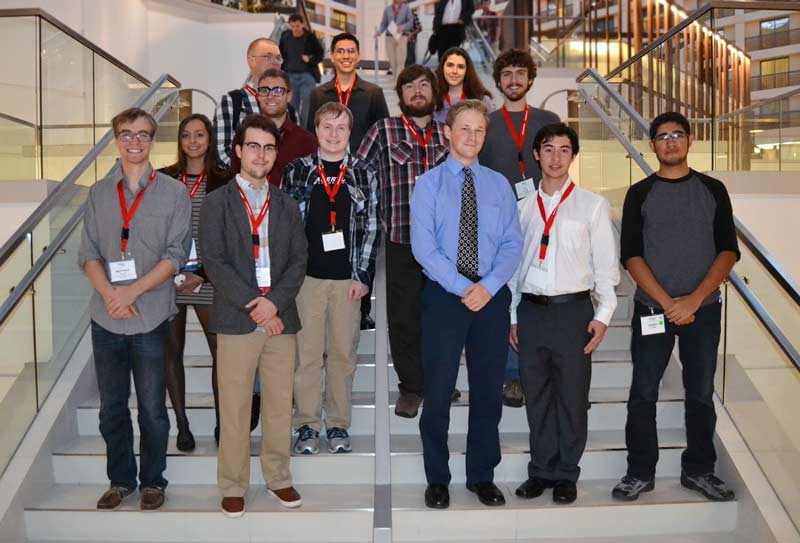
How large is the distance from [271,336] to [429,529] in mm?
1100

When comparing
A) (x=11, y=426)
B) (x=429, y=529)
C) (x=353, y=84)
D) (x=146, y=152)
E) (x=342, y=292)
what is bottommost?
(x=429, y=529)

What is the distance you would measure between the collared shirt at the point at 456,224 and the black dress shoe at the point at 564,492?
3.06 feet

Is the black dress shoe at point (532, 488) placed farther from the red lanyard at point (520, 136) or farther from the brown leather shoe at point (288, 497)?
the red lanyard at point (520, 136)

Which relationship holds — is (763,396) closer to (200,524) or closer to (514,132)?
(514,132)

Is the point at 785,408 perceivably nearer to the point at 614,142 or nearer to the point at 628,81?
the point at 614,142

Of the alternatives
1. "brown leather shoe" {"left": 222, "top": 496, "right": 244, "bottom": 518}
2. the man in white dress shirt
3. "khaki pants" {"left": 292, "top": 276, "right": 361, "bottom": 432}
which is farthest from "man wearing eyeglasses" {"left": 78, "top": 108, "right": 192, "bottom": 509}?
the man in white dress shirt

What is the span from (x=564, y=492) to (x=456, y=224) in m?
1.29

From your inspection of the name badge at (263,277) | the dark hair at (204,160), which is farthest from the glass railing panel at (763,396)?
the dark hair at (204,160)

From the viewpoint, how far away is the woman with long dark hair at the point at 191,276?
13.4 feet

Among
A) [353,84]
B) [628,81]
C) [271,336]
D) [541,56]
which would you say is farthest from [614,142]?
[541,56]

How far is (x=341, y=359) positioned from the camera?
410 centimetres

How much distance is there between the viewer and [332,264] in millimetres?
4031

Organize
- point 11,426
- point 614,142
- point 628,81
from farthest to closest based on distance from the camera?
point 628,81, point 614,142, point 11,426

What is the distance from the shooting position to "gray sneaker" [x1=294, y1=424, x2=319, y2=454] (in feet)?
13.3
